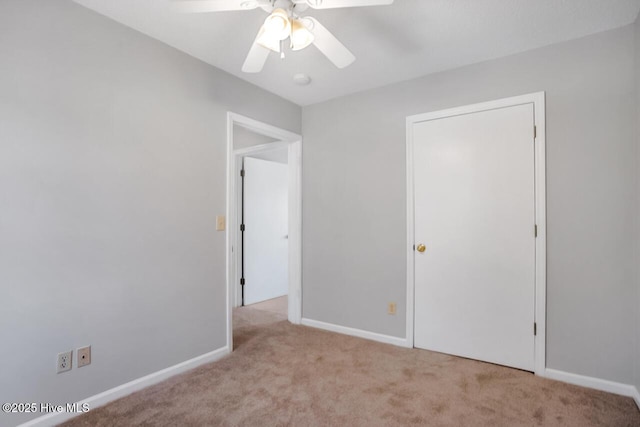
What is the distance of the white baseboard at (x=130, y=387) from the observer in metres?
1.74

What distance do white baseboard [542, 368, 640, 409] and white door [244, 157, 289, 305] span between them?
3.28 meters

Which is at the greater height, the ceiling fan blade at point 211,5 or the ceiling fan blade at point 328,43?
the ceiling fan blade at point 211,5

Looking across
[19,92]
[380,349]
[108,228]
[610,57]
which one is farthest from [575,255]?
[19,92]

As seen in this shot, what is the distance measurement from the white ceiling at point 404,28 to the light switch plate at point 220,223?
1254 millimetres

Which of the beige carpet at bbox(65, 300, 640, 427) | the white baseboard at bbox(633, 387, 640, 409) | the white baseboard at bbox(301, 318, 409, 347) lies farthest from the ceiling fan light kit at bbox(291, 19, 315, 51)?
the white baseboard at bbox(633, 387, 640, 409)

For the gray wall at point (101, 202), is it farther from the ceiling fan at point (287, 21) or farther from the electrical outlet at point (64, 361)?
the ceiling fan at point (287, 21)

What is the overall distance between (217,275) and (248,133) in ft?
7.32

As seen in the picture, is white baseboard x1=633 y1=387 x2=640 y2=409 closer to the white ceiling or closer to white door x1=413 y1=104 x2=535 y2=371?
white door x1=413 y1=104 x2=535 y2=371

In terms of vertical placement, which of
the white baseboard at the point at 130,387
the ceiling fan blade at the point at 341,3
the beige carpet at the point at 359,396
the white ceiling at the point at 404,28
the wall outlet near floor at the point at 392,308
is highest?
the white ceiling at the point at 404,28

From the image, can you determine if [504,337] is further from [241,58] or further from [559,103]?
[241,58]

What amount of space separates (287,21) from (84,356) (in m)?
2.17

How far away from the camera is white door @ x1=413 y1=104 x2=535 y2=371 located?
2406mm

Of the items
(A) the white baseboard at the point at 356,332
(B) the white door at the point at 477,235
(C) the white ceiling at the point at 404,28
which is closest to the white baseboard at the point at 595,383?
(B) the white door at the point at 477,235

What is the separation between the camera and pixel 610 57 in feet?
7.06
